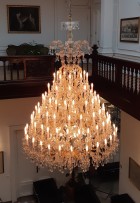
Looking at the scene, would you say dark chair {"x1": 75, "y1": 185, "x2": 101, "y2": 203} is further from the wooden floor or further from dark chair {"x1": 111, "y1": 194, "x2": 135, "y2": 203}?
the wooden floor

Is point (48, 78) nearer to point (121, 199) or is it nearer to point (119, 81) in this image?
point (119, 81)

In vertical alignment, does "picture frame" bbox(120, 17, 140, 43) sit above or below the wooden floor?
above

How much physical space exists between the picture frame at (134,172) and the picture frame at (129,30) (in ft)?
12.5

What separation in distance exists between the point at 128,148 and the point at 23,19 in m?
→ 7.12

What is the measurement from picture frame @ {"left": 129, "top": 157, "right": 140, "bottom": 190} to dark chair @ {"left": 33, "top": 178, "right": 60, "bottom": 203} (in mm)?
2337

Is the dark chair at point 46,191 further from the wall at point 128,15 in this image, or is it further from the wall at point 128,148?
the wall at point 128,15

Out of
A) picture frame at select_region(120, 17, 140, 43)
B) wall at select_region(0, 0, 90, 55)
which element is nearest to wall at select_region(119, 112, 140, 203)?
picture frame at select_region(120, 17, 140, 43)

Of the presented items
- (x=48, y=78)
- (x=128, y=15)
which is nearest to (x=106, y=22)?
(x=128, y=15)

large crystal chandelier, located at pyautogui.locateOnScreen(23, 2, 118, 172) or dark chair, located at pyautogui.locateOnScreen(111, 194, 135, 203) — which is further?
dark chair, located at pyautogui.locateOnScreen(111, 194, 135, 203)

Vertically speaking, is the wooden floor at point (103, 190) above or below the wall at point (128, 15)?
below

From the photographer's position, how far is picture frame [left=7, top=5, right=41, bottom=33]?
1298cm

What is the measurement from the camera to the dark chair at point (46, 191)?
31.6 ft

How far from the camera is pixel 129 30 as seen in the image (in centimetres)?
1047

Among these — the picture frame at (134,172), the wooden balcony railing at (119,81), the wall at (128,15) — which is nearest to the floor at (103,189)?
the picture frame at (134,172)
